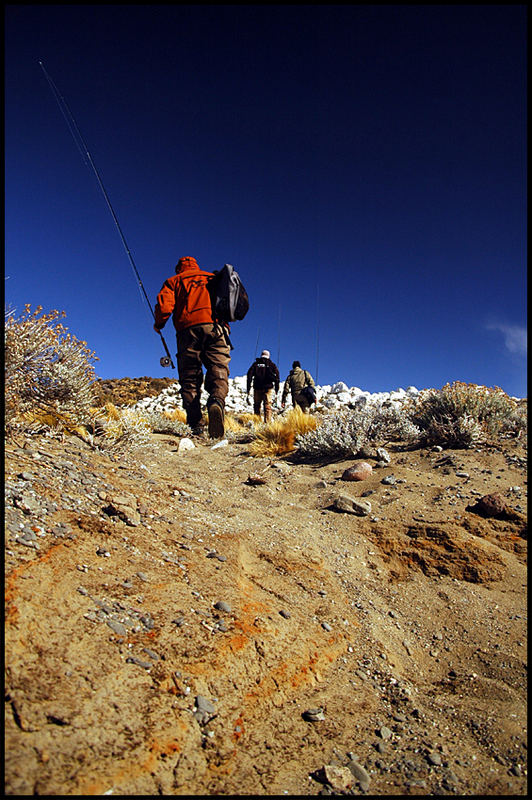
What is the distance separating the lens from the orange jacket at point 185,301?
21.5 feet

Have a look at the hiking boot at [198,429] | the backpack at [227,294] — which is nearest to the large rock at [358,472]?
the hiking boot at [198,429]

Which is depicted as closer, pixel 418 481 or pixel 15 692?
pixel 15 692

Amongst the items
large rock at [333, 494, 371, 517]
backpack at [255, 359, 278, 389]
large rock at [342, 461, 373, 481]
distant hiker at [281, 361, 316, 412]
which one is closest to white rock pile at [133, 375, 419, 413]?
distant hiker at [281, 361, 316, 412]

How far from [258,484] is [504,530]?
2275 millimetres

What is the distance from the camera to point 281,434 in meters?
6.31

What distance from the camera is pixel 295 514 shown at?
3377 millimetres

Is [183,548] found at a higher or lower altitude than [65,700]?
higher

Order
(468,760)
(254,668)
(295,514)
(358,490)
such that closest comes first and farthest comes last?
(468,760) < (254,668) < (295,514) < (358,490)

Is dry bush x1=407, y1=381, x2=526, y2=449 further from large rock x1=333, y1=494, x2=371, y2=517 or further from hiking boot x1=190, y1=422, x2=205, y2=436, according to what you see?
hiking boot x1=190, y1=422, x2=205, y2=436

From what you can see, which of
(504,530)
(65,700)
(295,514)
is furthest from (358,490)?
(65,700)

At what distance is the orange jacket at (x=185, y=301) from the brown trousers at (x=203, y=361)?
0.16m

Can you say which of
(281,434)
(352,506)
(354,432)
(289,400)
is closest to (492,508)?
(352,506)

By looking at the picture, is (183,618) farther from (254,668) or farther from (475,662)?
(475,662)

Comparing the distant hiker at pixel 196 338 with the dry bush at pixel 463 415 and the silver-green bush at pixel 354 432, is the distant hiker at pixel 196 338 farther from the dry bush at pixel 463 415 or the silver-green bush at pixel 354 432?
the dry bush at pixel 463 415
